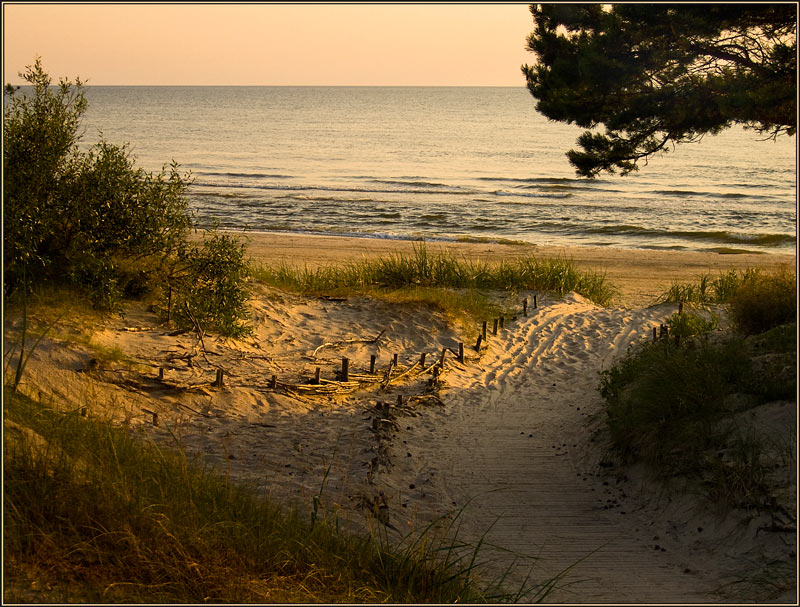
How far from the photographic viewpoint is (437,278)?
13031 millimetres

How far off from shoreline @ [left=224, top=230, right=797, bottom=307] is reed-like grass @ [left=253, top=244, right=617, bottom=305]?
2.47m

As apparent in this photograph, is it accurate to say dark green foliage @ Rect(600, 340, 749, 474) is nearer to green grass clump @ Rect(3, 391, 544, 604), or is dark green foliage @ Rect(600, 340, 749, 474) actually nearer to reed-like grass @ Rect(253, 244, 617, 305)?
green grass clump @ Rect(3, 391, 544, 604)

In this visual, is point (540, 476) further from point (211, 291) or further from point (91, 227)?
point (91, 227)

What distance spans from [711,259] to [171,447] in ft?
59.3

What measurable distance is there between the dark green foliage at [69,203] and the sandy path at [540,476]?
13.0 feet

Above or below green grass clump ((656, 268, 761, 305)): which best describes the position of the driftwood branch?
below

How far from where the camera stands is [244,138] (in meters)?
59.7

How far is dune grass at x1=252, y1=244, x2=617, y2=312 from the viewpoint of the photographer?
1240 cm

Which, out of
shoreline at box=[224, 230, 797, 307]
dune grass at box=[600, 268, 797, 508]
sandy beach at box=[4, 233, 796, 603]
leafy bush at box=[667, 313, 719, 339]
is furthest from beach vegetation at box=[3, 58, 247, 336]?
shoreline at box=[224, 230, 797, 307]

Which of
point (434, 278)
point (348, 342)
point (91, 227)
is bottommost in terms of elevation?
point (348, 342)

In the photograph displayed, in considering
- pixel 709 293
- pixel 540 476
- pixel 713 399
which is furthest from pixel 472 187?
pixel 713 399

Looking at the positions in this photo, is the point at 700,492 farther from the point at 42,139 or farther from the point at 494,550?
the point at 42,139

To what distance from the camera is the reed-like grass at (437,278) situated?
1249 centimetres

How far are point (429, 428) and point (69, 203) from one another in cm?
468
